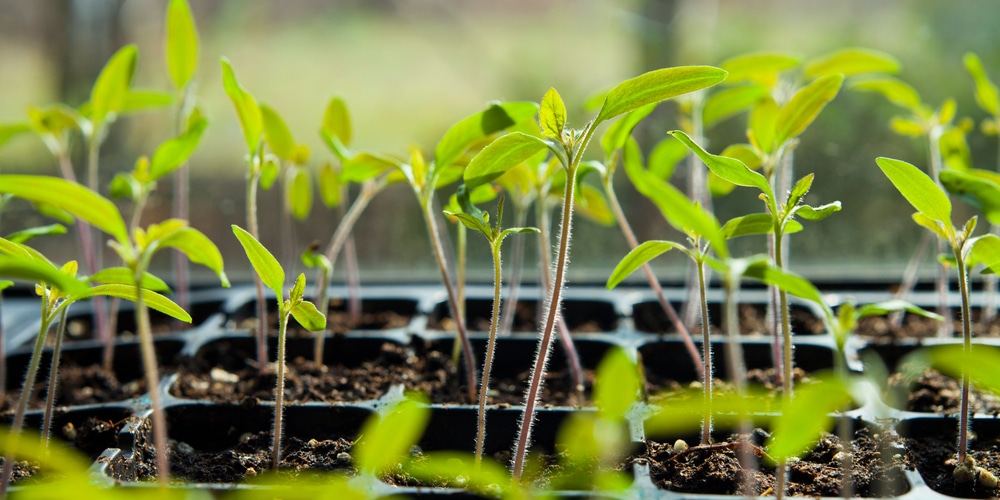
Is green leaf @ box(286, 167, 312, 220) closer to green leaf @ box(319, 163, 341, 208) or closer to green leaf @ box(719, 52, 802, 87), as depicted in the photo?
green leaf @ box(319, 163, 341, 208)

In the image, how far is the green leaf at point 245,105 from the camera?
65 centimetres

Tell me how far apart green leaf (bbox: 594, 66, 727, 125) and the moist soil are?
39 cm

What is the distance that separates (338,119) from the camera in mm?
893

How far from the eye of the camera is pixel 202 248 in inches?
18.5

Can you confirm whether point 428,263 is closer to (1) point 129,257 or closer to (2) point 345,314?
(2) point 345,314

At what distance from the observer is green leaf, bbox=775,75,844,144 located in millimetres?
639

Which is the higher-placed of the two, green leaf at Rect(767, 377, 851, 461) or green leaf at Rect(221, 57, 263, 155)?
green leaf at Rect(221, 57, 263, 155)

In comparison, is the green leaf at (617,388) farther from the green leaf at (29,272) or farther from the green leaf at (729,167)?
the green leaf at (29,272)

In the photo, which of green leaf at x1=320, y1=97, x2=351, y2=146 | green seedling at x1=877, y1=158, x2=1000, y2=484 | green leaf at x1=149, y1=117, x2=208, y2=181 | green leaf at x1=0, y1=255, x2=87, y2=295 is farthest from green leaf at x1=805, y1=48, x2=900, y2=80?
green leaf at x1=0, y1=255, x2=87, y2=295

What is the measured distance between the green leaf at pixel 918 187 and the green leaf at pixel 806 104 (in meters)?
0.11

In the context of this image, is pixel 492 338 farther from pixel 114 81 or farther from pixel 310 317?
pixel 114 81

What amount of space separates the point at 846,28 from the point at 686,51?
0.32m

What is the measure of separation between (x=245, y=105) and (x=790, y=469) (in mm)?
577

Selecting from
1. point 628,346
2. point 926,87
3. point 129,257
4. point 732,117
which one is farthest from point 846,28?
point 129,257
